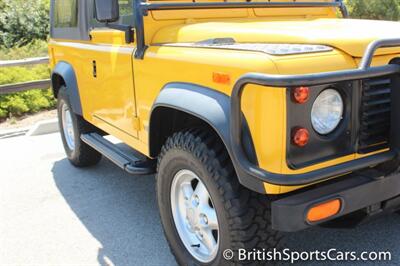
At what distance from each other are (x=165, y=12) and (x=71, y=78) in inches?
65.5

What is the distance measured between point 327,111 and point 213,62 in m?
0.63

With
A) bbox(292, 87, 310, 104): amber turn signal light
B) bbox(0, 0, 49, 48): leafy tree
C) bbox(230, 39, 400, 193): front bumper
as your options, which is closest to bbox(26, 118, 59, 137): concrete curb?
bbox(230, 39, 400, 193): front bumper

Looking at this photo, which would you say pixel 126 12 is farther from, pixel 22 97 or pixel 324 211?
pixel 22 97

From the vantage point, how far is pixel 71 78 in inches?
173

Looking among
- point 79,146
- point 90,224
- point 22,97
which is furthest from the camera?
point 22,97

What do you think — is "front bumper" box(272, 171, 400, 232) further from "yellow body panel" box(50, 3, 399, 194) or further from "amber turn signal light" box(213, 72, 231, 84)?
"amber turn signal light" box(213, 72, 231, 84)

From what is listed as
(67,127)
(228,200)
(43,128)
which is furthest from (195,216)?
(43,128)

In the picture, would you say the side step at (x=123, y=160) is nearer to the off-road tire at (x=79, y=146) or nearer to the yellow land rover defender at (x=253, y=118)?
the yellow land rover defender at (x=253, y=118)

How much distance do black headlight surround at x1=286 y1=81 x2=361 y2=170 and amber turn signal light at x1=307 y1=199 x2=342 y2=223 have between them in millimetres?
202

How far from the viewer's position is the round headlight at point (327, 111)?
2088 mm

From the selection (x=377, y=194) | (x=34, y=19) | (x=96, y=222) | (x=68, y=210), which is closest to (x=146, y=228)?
(x=96, y=222)

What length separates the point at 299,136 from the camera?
202cm

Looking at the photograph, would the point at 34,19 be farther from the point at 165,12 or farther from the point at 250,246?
the point at 250,246

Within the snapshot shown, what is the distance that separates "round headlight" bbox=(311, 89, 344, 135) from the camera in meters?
2.09
